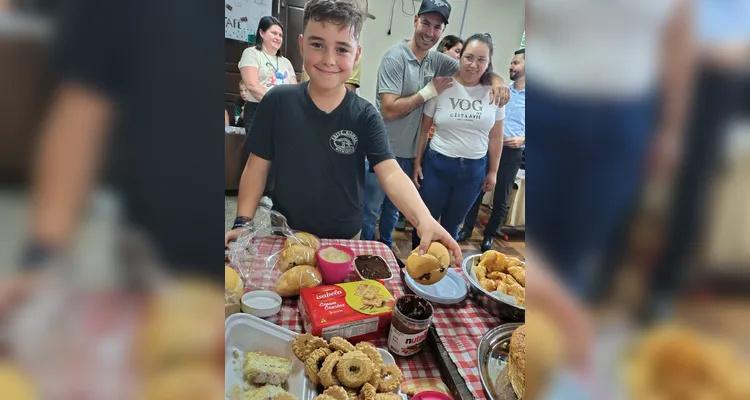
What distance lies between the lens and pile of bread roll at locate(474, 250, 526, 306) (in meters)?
0.95

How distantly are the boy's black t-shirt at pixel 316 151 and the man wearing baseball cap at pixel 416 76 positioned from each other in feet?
0.39

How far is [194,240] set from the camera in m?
0.22

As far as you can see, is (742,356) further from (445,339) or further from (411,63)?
(411,63)

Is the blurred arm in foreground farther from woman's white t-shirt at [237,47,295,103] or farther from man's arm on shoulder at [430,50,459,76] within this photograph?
man's arm on shoulder at [430,50,459,76]

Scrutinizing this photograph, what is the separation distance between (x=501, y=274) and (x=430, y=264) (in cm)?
28

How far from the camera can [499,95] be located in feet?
3.96

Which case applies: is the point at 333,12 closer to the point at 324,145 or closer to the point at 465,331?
the point at 324,145

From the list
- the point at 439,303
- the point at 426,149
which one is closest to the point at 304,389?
the point at 439,303

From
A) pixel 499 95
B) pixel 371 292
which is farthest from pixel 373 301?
pixel 499 95

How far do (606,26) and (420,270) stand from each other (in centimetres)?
73

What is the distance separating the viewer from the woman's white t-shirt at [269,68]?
2.39ft

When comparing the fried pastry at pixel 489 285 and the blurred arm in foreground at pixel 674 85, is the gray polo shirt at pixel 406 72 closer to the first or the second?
the fried pastry at pixel 489 285

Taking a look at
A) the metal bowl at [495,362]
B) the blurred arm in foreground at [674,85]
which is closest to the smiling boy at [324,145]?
the metal bowl at [495,362]

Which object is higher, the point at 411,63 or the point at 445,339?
the point at 411,63
